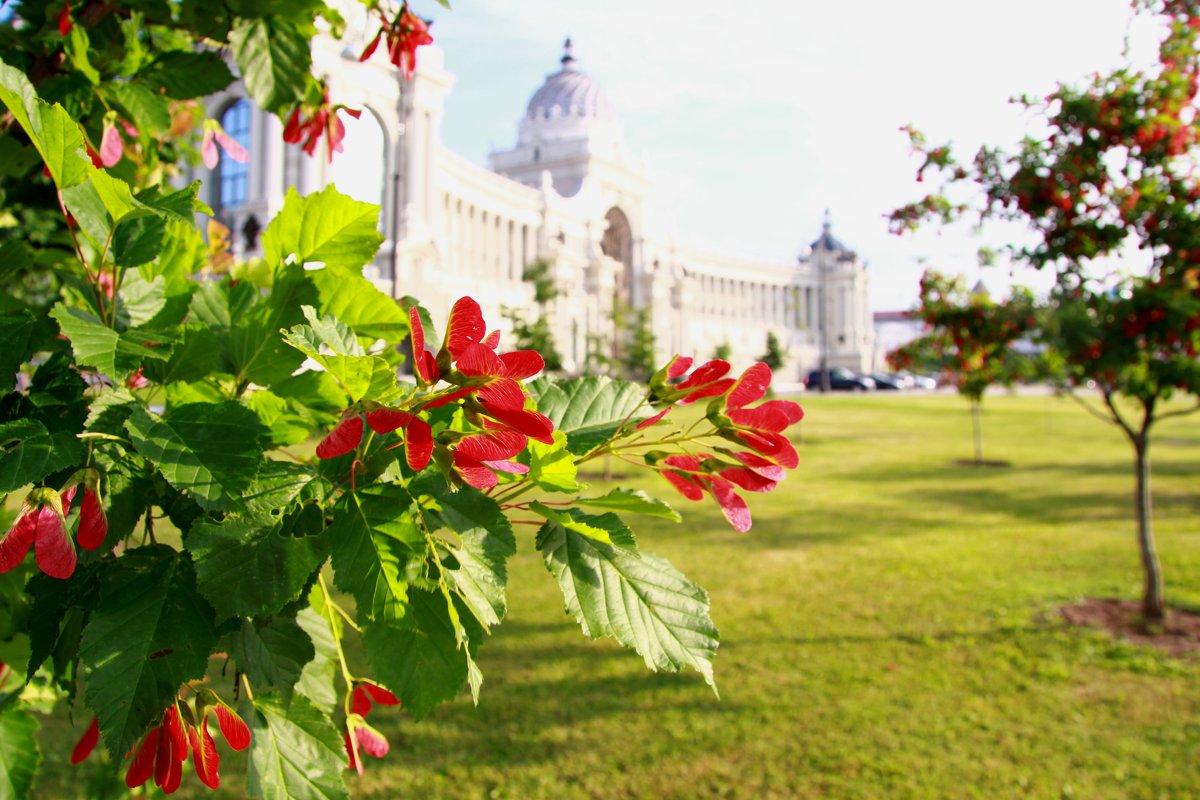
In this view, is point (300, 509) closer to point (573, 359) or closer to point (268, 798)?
point (268, 798)

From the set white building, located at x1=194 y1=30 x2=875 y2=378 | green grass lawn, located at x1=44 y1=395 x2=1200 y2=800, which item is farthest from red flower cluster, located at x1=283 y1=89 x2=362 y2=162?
white building, located at x1=194 y1=30 x2=875 y2=378

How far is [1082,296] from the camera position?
6.32 metres

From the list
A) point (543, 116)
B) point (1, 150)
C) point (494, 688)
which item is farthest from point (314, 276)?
point (543, 116)

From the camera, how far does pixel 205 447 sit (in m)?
0.70

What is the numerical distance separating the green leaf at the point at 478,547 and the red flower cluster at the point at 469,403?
89 mm

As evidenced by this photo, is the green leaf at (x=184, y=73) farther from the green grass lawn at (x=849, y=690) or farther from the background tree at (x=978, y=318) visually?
the background tree at (x=978, y=318)

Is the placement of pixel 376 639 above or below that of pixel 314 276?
below

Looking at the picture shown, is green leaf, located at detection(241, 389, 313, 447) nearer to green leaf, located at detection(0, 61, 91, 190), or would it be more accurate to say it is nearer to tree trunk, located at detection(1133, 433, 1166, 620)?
green leaf, located at detection(0, 61, 91, 190)

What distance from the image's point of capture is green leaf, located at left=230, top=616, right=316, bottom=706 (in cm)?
86

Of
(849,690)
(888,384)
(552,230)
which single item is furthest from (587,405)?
(888,384)

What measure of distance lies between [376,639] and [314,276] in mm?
394

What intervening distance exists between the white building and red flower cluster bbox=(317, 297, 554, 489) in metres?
14.4

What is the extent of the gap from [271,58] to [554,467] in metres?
1.06

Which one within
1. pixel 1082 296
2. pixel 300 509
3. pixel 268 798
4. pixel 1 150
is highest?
pixel 1082 296
